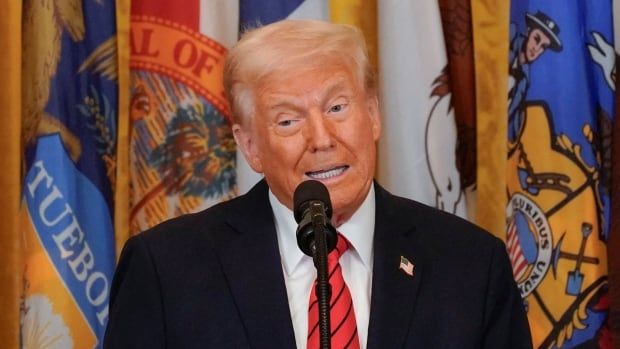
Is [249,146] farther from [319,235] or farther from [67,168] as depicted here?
[319,235]

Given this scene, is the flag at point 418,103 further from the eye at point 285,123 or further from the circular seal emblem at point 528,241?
the eye at point 285,123

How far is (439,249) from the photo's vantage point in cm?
217

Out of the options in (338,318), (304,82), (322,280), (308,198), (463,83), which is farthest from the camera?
(463,83)

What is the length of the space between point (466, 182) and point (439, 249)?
611mm

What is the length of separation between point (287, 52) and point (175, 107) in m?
0.65

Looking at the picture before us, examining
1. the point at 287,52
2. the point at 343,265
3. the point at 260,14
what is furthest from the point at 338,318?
the point at 260,14

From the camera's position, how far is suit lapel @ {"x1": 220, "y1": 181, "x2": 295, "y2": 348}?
6.58ft

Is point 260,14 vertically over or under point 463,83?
over

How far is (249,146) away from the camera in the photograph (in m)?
2.22

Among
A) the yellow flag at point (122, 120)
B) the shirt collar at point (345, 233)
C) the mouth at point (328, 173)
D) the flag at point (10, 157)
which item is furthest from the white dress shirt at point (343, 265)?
the flag at point (10, 157)

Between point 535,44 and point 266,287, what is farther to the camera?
point 535,44

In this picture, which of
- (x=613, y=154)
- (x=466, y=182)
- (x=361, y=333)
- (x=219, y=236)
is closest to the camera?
(x=361, y=333)

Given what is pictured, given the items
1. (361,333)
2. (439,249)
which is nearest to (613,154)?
(439,249)

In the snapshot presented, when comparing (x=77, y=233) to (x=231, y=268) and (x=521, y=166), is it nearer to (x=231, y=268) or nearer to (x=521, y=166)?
(x=231, y=268)
